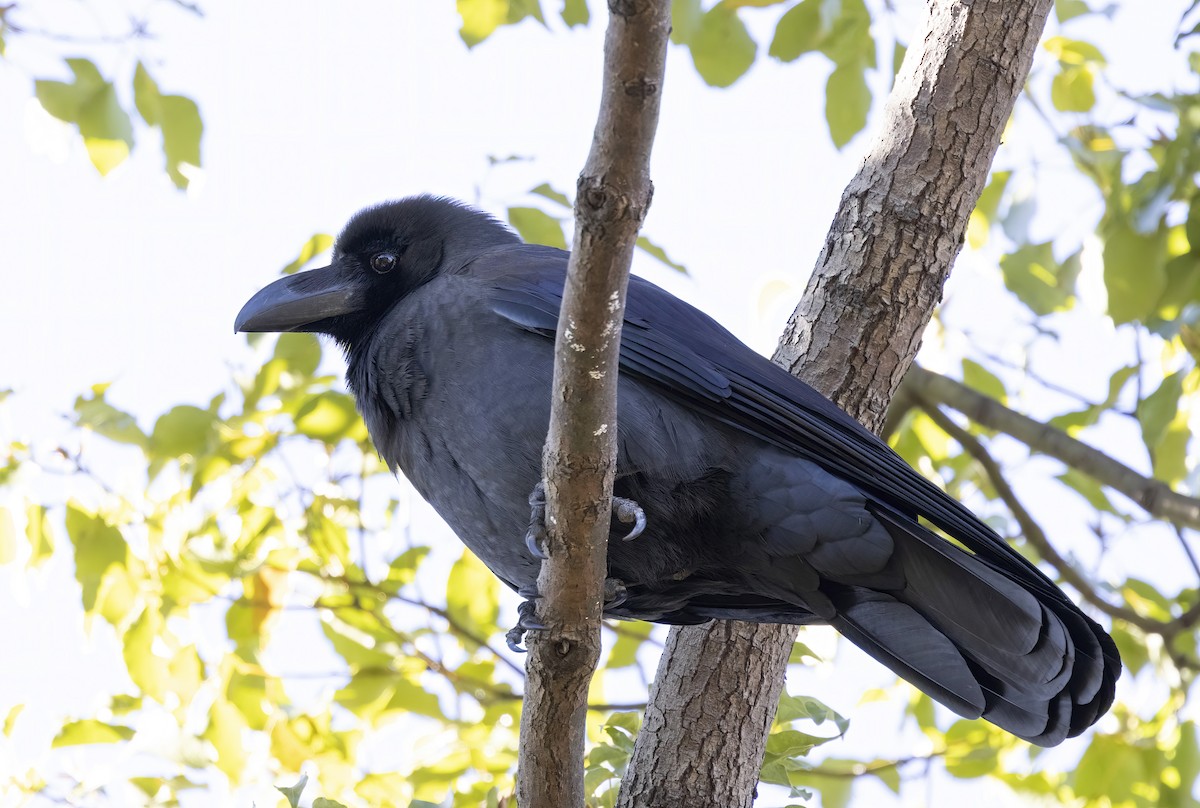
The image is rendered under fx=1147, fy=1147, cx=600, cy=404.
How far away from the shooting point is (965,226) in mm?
3459

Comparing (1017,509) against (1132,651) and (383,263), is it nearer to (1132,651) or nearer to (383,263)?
(1132,651)

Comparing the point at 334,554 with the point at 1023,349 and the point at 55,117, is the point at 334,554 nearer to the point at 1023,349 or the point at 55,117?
the point at 55,117

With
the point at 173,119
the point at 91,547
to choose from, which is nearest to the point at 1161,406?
the point at 173,119

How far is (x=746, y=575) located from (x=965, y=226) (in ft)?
4.39

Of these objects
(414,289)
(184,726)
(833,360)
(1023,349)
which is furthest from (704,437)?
(1023,349)

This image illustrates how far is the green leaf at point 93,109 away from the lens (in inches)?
157

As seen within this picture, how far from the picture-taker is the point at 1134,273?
12.7ft

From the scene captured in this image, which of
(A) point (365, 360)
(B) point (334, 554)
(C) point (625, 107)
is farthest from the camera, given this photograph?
(B) point (334, 554)

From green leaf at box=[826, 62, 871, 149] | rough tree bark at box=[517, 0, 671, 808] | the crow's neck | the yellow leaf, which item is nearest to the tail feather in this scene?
rough tree bark at box=[517, 0, 671, 808]

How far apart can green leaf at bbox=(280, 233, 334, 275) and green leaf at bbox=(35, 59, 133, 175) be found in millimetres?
729

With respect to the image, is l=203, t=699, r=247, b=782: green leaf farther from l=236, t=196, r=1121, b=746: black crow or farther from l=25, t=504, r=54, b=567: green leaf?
l=236, t=196, r=1121, b=746: black crow

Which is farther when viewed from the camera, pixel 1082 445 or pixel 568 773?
pixel 1082 445

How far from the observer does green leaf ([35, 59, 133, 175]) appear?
400 centimetres

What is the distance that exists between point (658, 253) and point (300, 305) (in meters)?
1.16
